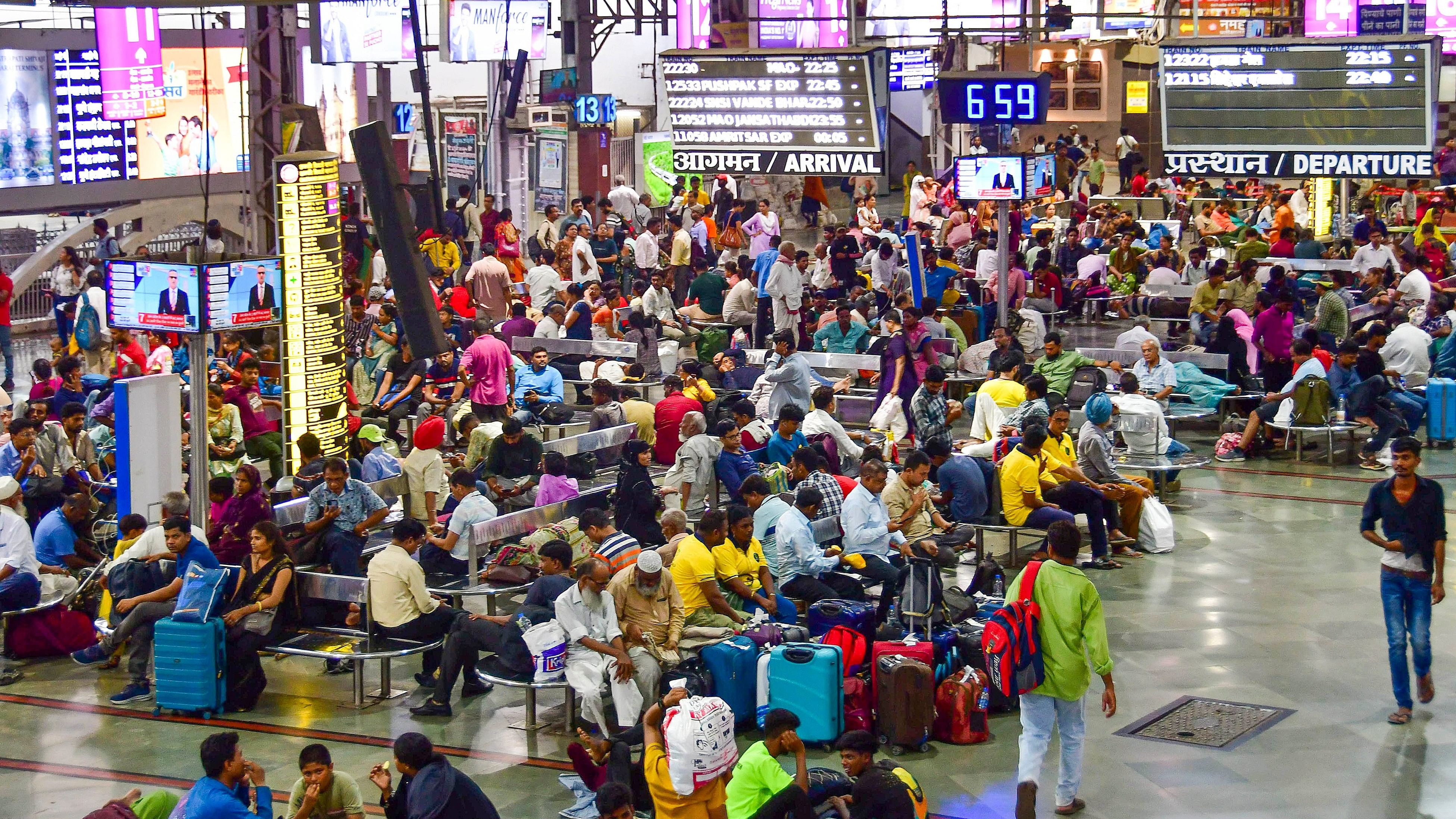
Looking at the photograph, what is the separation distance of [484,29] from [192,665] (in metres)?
25.6

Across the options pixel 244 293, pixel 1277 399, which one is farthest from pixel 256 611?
pixel 1277 399

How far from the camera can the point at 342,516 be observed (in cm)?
1167

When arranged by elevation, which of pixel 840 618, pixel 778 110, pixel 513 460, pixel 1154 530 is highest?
pixel 778 110

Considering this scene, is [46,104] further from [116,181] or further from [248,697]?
[248,697]

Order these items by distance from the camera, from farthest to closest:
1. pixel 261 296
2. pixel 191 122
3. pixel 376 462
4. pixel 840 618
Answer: pixel 191 122
pixel 376 462
pixel 261 296
pixel 840 618

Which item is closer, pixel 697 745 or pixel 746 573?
pixel 697 745

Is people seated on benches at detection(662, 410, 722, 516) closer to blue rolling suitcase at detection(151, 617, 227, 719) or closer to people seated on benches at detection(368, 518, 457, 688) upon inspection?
people seated on benches at detection(368, 518, 457, 688)

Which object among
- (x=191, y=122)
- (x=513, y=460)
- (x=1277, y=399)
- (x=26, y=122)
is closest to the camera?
(x=513, y=460)

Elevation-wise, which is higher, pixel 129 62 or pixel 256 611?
pixel 129 62

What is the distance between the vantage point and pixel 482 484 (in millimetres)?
12922

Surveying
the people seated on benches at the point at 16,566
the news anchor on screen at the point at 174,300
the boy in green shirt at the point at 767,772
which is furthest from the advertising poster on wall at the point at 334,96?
the boy in green shirt at the point at 767,772

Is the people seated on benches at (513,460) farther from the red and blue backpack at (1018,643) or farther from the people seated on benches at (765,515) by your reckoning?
the red and blue backpack at (1018,643)

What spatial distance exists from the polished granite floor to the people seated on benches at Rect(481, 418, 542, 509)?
9.03 ft

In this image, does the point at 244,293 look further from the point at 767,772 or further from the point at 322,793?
the point at 767,772
